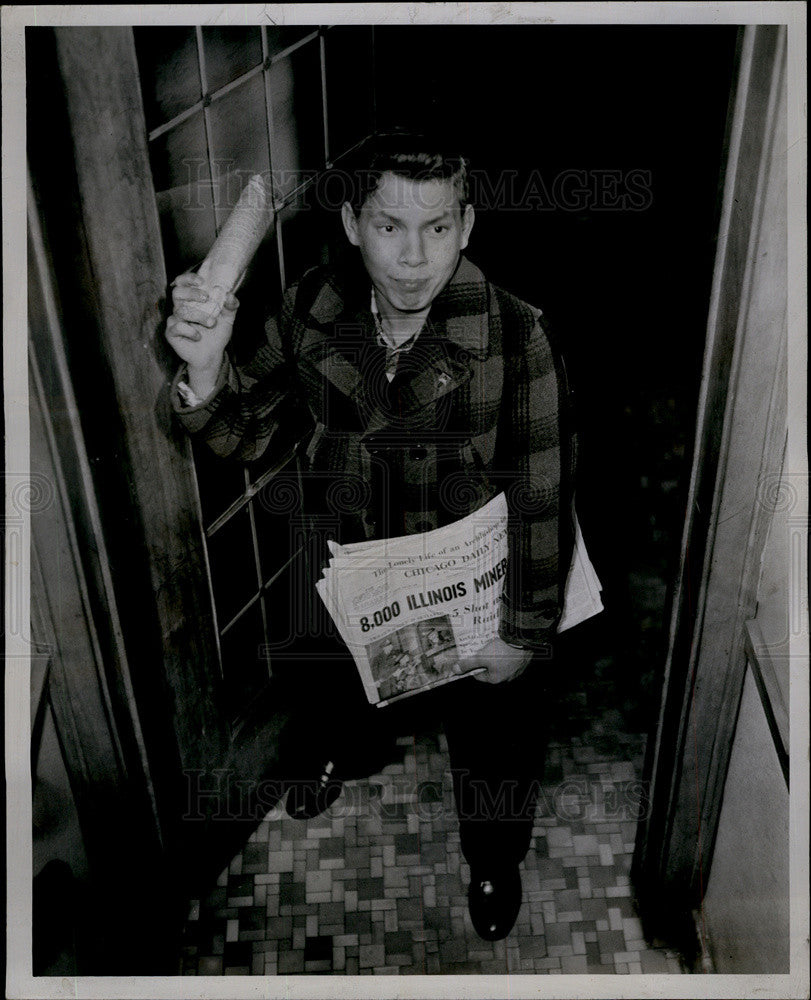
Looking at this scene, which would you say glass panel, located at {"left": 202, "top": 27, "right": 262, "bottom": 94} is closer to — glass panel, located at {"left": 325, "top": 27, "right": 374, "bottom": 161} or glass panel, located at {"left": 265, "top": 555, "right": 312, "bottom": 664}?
glass panel, located at {"left": 325, "top": 27, "right": 374, "bottom": 161}

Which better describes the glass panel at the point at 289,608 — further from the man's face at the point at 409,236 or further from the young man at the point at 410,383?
the man's face at the point at 409,236

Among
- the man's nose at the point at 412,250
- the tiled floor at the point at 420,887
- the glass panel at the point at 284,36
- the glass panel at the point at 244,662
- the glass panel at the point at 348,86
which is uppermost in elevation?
the glass panel at the point at 284,36

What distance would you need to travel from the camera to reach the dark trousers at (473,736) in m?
1.51

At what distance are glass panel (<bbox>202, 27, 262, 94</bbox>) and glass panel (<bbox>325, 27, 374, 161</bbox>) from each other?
0.09 meters

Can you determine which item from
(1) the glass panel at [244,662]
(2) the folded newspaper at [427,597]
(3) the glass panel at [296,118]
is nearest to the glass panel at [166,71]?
(3) the glass panel at [296,118]

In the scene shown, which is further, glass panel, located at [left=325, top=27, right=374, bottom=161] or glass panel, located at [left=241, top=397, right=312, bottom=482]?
glass panel, located at [left=241, top=397, right=312, bottom=482]

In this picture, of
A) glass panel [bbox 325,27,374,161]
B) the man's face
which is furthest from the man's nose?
glass panel [bbox 325,27,374,161]

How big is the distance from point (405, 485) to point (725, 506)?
0.42 meters

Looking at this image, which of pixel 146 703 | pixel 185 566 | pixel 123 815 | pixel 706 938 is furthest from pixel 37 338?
pixel 706 938

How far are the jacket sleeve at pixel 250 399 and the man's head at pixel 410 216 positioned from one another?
129 mm

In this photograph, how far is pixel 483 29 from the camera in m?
1.11

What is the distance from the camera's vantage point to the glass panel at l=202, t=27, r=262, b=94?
1.10 meters

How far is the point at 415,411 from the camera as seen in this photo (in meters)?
1.25

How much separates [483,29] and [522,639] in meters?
0.81
